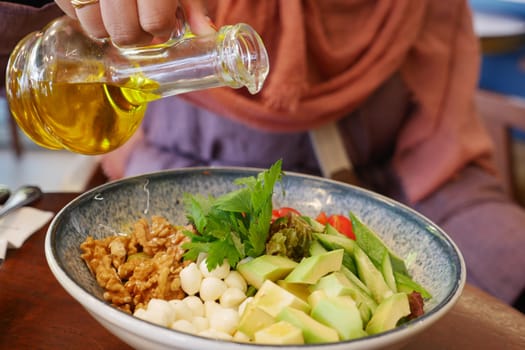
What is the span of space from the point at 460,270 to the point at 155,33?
35cm

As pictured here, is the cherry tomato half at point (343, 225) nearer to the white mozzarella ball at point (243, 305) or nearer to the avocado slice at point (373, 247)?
the avocado slice at point (373, 247)

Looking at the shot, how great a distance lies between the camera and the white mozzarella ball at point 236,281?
57cm

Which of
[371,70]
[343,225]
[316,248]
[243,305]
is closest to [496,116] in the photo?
[371,70]

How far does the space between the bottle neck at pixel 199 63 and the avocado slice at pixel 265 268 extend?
17 centimetres

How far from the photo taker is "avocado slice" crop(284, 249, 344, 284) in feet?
1.78

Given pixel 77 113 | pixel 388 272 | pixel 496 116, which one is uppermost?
pixel 77 113

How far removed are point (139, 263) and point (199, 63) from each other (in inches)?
7.9

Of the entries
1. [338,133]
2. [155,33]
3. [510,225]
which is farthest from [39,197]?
[510,225]

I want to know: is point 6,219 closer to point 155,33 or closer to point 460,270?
point 155,33

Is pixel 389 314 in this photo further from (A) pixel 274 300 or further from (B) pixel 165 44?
(B) pixel 165 44

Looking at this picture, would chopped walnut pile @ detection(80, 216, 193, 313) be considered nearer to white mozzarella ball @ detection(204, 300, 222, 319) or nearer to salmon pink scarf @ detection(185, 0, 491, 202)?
white mozzarella ball @ detection(204, 300, 222, 319)

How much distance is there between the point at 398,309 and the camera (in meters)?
0.52

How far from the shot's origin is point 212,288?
55 cm

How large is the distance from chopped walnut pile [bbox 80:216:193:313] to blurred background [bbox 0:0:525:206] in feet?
3.39
